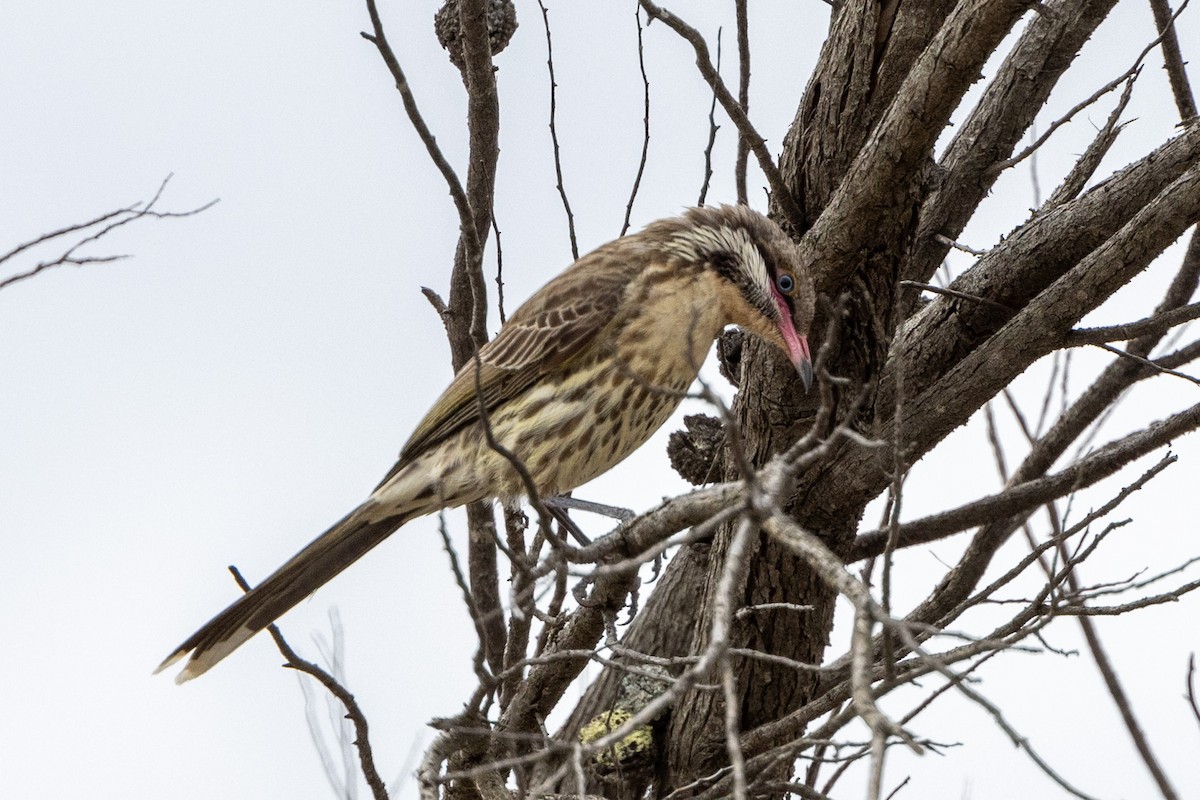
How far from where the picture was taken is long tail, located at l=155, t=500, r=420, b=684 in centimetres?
485

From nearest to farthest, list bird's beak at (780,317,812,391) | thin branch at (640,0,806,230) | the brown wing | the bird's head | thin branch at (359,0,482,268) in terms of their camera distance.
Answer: thin branch at (359,0,482,268) → thin branch at (640,0,806,230) → bird's beak at (780,317,812,391) → the bird's head → the brown wing

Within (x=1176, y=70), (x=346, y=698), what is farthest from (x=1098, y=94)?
(x=346, y=698)

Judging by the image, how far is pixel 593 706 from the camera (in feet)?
19.8


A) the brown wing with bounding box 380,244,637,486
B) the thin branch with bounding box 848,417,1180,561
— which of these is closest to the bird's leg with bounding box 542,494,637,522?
the brown wing with bounding box 380,244,637,486

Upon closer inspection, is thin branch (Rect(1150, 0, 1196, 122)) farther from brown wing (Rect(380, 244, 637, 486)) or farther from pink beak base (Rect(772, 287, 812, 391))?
brown wing (Rect(380, 244, 637, 486))

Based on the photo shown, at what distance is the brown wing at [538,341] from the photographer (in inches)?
198

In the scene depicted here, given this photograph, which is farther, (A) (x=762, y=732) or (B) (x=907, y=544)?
(B) (x=907, y=544)

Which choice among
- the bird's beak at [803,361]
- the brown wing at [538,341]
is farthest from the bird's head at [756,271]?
the brown wing at [538,341]

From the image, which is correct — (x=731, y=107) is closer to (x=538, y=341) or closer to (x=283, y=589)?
(x=538, y=341)

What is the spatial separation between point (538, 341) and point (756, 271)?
34.0 inches

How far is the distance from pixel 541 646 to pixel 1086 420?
97.1 inches

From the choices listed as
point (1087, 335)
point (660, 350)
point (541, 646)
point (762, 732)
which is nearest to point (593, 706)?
point (541, 646)

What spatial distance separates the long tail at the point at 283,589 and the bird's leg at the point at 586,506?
709 millimetres

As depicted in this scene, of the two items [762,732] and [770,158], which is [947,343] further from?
[762,732]
